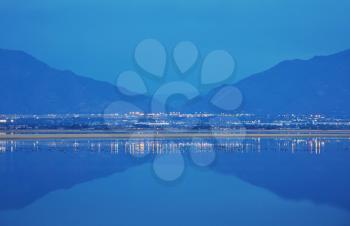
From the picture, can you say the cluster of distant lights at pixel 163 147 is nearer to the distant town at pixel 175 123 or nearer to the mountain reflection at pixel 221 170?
the mountain reflection at pixel 221 170

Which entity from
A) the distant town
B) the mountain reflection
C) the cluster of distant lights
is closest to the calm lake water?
the mountain reflection

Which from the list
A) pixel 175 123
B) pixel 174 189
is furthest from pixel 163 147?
pixel 175 123

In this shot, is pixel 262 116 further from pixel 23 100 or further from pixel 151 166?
pixel 151 166

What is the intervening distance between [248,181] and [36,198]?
632 centimetres

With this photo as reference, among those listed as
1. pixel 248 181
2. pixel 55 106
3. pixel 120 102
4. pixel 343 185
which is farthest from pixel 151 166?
pixel 120 102

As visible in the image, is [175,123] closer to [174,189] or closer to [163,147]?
[163,147]

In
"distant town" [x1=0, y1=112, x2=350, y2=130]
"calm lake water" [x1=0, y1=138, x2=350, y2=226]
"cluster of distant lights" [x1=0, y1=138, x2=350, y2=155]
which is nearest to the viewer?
"calm lake water" [x1=0, y1=138, x2=350, y2=226]

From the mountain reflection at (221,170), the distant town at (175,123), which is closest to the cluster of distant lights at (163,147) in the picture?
the mountain reflection at (221,170)

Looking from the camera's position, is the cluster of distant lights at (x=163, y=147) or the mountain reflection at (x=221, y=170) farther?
the cluster of distant lights at (x=163, y=147)

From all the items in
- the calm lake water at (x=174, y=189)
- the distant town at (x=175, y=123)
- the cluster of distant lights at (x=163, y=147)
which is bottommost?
the calm lake water at (x=174, y=189)

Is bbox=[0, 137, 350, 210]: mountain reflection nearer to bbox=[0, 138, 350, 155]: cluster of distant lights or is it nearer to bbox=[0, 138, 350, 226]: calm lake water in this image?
bbox=[0, 138, 350, 226]: calm lake water

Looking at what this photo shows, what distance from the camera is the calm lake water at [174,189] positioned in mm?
13977

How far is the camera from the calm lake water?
13977mm

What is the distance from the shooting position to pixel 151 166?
23.8 m
